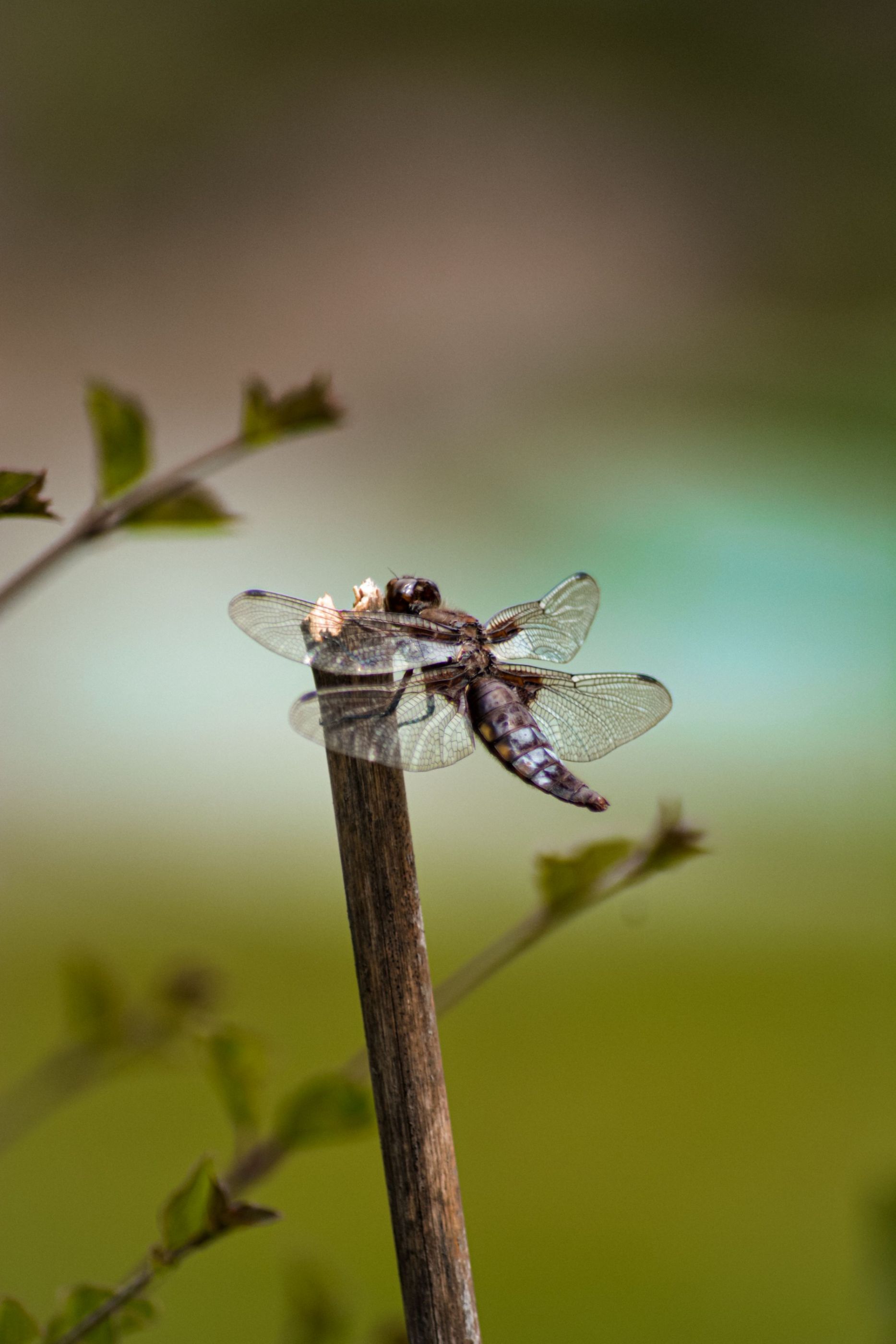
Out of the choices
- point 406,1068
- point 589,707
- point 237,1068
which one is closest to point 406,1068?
point 406,1068

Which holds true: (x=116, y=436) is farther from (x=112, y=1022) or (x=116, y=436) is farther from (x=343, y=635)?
(x=112, y=1022)

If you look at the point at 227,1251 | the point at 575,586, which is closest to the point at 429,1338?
the point at 575,586

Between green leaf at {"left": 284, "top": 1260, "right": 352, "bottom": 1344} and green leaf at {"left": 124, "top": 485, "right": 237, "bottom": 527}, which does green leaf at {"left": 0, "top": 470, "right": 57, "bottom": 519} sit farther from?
green leaf at {"left": 284, "top": 1260, "right": 352, "bottom": 1344}

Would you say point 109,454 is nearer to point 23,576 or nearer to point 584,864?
point 23,576

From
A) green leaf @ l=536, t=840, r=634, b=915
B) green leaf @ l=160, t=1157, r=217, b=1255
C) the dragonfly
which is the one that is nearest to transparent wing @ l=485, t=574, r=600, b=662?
the dragonfly

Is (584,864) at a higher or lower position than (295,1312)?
higher

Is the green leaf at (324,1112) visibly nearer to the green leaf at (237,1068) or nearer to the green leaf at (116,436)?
the green leaf at (237,1068)
